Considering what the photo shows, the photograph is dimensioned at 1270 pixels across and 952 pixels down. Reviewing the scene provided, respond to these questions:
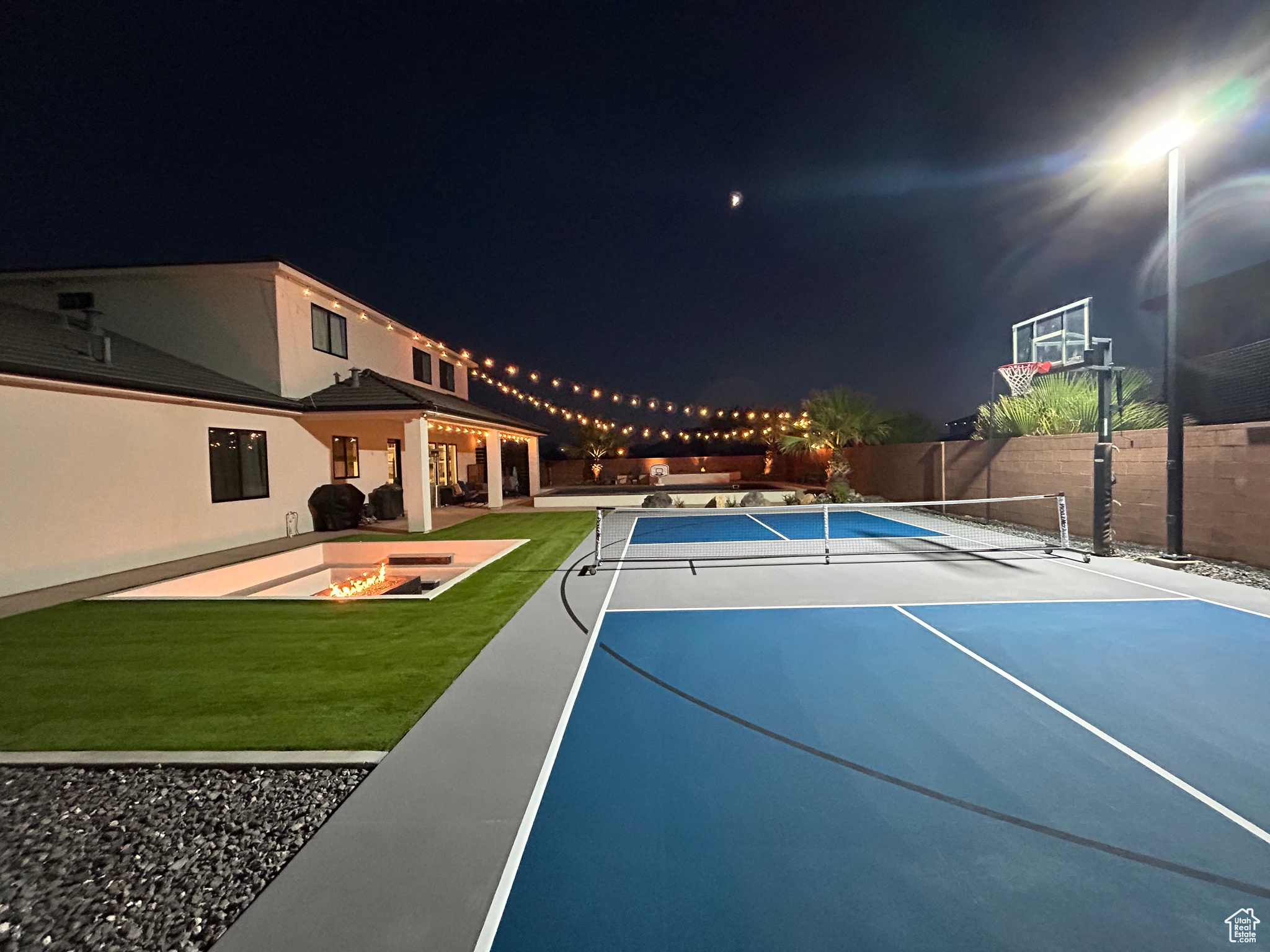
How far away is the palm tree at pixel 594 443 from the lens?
36219 mm

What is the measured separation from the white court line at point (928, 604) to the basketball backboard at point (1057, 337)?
5436 mm

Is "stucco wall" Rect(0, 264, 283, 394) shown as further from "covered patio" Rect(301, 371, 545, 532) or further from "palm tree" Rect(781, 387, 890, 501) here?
"palm tree" Rect(781, 387, 890, 501)

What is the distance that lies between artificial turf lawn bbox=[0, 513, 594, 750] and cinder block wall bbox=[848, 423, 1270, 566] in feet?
39.0

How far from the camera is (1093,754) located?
399 centimetres

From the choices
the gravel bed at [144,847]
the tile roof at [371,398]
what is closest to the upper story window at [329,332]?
the tile roof at [371,398]

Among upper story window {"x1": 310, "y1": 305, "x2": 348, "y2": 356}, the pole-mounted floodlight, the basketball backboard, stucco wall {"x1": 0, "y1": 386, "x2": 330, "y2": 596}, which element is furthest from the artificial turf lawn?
the pole-mounted floodlight

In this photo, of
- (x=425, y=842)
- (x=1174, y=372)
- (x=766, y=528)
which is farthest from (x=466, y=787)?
(x=766, y=528)

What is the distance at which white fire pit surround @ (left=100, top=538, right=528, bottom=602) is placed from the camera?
35.6 ft

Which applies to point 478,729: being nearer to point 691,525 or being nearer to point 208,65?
point 691,525

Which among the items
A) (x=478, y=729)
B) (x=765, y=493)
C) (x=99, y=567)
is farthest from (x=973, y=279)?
(x=99, y=567)

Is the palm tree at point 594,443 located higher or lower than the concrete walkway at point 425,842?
higher

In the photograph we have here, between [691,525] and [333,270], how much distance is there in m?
29.3

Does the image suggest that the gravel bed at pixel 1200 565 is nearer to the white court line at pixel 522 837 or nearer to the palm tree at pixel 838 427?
the palm tree at pixel 838 427

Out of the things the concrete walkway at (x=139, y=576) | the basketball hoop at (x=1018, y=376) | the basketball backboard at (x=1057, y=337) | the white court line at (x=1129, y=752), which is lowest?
the white court line at (x=1129, y=752)
